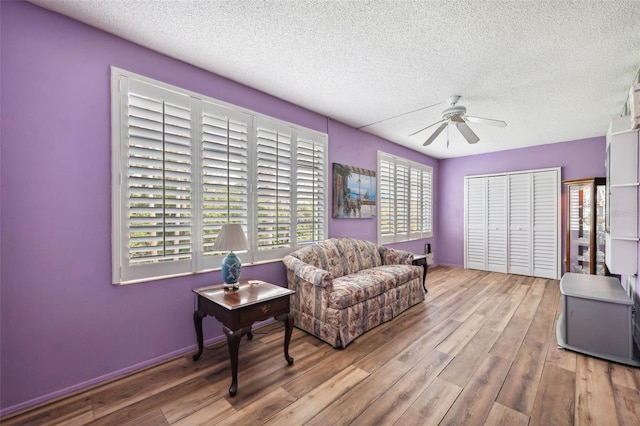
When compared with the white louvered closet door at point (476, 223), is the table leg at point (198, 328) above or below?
below

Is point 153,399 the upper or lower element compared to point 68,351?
lower

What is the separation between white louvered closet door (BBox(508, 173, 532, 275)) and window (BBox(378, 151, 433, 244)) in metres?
1.52

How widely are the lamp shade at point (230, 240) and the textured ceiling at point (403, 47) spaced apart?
150cm

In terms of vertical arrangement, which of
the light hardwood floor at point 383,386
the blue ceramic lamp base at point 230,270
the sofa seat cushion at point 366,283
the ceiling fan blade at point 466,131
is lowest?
the light hardwood floor at point 383,386

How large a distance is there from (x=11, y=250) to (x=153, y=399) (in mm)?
1313

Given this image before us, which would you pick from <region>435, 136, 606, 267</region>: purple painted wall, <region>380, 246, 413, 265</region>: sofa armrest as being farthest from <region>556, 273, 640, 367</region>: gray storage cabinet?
<region>435, 136, 606, 267</region>: purple painted wall

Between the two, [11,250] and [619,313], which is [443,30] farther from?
[11,250]

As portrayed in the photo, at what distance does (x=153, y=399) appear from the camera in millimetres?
1844

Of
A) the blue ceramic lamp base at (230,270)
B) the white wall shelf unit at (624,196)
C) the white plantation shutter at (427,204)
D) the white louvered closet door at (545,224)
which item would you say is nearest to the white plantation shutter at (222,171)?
the blue ceramic lamp base at (230,270)

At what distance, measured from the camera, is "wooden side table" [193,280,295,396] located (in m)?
1.91

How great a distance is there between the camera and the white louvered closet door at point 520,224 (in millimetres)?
5293

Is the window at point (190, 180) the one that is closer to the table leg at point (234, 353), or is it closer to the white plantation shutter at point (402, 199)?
the table leg at point (234, 353)

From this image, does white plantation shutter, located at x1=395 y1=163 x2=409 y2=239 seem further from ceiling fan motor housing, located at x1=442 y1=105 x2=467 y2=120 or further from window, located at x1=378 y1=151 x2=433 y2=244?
ceiling fan motor housing, located at x1=442 y1=105 x2=467 y2=120

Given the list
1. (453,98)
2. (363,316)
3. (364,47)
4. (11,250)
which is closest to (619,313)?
(363,316)
